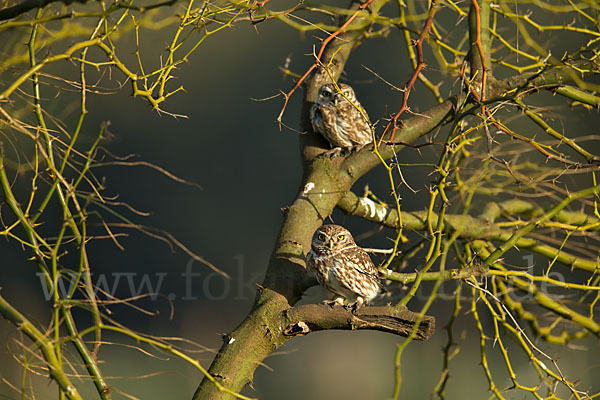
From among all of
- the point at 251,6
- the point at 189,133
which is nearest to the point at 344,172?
the point at 251,6

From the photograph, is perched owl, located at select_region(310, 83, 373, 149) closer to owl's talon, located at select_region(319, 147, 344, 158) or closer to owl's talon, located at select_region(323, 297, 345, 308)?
owl's talon, located at select_region(319, 147, 344, 158)

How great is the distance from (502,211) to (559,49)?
3295mm

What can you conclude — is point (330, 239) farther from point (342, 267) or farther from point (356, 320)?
point (356, 320)

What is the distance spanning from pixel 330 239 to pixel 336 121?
19.6 inches

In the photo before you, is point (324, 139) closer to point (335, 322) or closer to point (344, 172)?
point (344, 172)

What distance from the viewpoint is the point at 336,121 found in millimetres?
2734

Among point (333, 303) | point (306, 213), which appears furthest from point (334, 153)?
point (333, 303)

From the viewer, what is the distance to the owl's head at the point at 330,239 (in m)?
2.50

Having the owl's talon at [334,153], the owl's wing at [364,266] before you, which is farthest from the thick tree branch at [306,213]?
the owl's wing at [364,266]

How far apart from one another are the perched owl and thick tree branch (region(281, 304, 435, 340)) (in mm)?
897

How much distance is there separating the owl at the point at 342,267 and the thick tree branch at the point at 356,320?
0.37m

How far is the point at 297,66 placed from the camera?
6508 mm

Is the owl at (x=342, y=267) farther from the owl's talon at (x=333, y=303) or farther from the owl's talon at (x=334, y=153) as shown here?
the owl's talon at (x=334, y=153)

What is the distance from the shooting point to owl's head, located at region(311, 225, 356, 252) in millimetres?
2504
